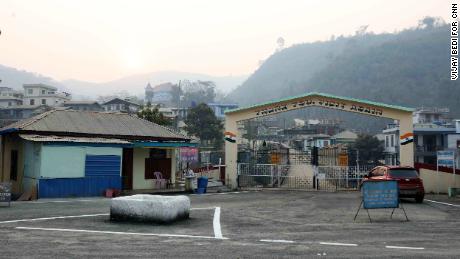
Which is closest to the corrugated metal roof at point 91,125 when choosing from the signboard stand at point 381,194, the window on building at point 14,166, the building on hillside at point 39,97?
the window on building at point 14,166

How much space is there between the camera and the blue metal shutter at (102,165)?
2152 centimetres

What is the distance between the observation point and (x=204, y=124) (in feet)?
226

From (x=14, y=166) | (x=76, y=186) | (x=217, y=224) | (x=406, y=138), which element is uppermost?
(x=406, y=138)

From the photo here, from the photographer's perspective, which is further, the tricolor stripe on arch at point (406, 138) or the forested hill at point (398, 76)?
the forested hill at point (398, 76)

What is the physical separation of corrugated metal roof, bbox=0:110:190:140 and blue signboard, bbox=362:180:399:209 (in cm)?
1535

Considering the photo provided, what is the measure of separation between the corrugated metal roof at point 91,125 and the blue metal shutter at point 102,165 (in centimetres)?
277

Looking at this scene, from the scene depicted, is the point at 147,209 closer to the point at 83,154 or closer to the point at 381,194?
the point at 381,194

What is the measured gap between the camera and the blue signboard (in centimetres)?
1407

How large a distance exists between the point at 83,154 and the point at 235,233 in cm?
1218

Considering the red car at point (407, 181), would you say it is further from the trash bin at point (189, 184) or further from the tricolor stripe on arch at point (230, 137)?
the tricolor stripe on arch at point (230, 137)

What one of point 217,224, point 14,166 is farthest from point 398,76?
point 217,224

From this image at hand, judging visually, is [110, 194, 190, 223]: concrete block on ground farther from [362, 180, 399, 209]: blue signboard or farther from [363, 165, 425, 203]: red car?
[363, 165, 425, 203]: red car

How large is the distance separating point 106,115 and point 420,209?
18.6 metres

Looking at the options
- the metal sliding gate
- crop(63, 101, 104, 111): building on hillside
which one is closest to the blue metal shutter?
the metal sliding gate
